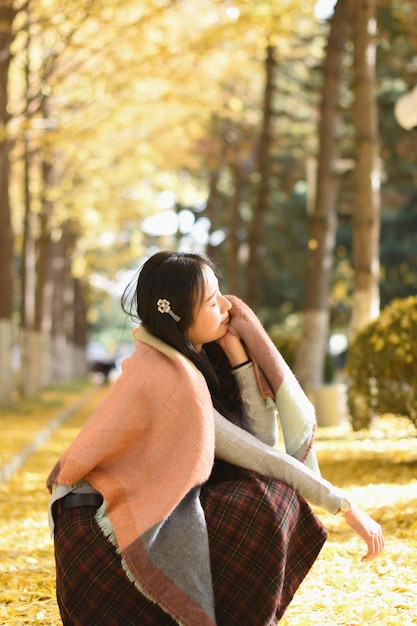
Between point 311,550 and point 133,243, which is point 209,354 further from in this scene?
point 133,243

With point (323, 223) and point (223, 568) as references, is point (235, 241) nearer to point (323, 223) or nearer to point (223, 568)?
point (323, 223)

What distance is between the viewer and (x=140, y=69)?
1492 centimetres

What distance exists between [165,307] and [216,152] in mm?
23875

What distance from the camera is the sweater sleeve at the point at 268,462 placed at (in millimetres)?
3205

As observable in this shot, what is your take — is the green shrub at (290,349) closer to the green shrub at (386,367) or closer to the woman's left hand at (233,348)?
the green shrub at (386,367)

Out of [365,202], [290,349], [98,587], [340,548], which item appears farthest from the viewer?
[290,349]

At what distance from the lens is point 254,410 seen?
11.1 ft

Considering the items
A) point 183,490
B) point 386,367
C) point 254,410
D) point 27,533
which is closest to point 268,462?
point 254,410

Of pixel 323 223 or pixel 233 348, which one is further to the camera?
pixel 323 223

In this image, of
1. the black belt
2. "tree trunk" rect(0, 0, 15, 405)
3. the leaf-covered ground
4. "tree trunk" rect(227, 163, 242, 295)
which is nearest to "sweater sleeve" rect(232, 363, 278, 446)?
the black belt

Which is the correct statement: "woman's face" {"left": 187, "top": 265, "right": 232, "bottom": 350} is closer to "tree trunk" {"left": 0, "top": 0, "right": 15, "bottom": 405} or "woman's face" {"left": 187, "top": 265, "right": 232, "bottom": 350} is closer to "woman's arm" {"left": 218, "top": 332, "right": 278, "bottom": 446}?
"woman's arm" {"left": 218, "top": 332, "right": 278, "bottom": 446}

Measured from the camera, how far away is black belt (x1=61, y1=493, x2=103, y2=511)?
3217 millimetres

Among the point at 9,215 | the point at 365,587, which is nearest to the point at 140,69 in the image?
the point at 9,215

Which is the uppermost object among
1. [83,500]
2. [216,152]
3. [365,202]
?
[216,152]
